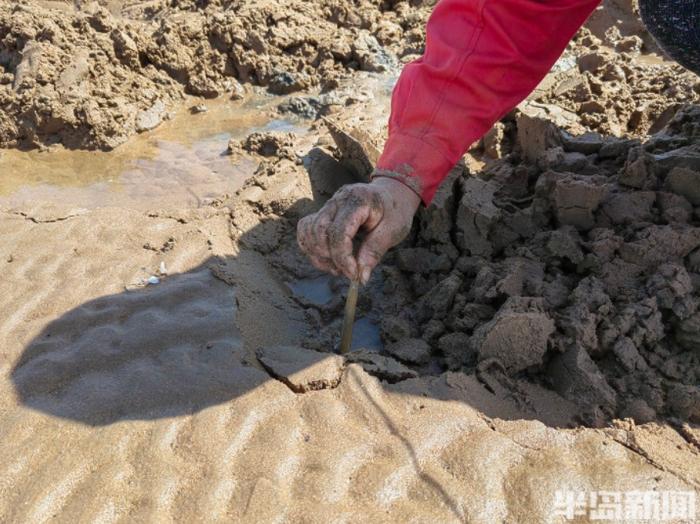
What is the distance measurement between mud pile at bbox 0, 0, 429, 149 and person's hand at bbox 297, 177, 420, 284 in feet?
10.4

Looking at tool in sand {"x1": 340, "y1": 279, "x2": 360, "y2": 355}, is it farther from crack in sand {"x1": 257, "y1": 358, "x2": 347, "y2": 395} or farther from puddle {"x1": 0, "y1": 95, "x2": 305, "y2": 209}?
puddle {"x1": 0, "y1": 95, "x2": 305, "y2": 209}

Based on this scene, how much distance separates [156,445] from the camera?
1835 millimetres

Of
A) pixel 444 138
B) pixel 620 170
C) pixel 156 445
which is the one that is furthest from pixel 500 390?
pixel 620 170

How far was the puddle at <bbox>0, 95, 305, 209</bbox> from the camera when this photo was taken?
3.82 m

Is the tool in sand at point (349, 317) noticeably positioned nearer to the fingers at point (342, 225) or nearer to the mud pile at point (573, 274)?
the mud pile at point (573, 274)

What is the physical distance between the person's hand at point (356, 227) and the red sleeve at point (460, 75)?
108mm

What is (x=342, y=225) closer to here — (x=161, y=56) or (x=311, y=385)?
(x=311, y=385)

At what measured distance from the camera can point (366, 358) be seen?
216cm

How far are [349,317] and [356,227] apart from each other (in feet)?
1.88

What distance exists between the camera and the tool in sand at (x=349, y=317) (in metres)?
2.16

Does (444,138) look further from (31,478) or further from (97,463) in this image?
(31,478)

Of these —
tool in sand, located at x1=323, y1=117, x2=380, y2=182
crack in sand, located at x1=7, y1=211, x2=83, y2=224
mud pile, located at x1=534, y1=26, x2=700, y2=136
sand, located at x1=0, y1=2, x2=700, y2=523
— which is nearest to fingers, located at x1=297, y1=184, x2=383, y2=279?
sand, located at x1=0, y1=2, x2=700, y2=523

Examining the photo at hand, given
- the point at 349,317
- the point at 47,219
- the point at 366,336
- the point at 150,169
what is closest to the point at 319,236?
the point at 349,317

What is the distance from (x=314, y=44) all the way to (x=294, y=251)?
301 centimetres
